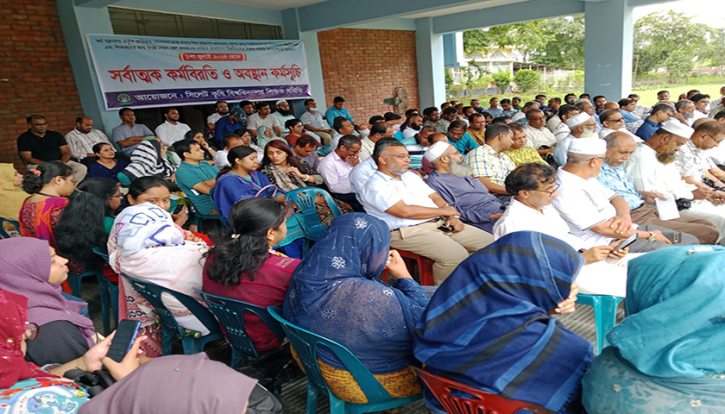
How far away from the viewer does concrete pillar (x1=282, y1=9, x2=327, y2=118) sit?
9.22 m

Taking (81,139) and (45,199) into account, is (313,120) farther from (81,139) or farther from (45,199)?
(45,199)

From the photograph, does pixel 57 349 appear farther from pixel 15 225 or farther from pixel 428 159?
pixel 428 159

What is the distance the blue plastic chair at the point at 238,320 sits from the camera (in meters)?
1.77

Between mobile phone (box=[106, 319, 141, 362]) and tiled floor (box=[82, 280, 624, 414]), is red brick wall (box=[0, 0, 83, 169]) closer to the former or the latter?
tiled floor (box=[82, 280, 624, 414])

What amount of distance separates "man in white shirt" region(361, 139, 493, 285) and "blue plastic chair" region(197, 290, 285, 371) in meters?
1.33

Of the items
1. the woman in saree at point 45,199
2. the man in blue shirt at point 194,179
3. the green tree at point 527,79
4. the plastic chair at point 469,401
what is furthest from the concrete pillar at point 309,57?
the green tree at point 527,79

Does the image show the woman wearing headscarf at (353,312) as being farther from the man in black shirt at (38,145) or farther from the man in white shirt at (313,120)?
the man in white shirt at (313,120)

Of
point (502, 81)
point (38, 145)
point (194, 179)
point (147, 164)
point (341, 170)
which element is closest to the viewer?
point (194, 179)

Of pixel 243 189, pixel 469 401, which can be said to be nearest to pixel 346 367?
pixel 469 401

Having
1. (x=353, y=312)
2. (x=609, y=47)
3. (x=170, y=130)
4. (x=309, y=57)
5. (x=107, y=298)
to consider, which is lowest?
(x=107, y=298)

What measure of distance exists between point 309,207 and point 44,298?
81.5 inches

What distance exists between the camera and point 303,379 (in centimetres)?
231

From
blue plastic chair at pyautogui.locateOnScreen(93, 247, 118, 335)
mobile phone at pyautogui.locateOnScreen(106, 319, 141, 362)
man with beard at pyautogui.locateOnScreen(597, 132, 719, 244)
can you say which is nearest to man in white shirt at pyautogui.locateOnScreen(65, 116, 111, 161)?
blue plastic chair at pyautogui.locateOnScreen(93, 247, 118, 335)

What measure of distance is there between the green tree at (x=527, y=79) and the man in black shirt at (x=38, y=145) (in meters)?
22.4
